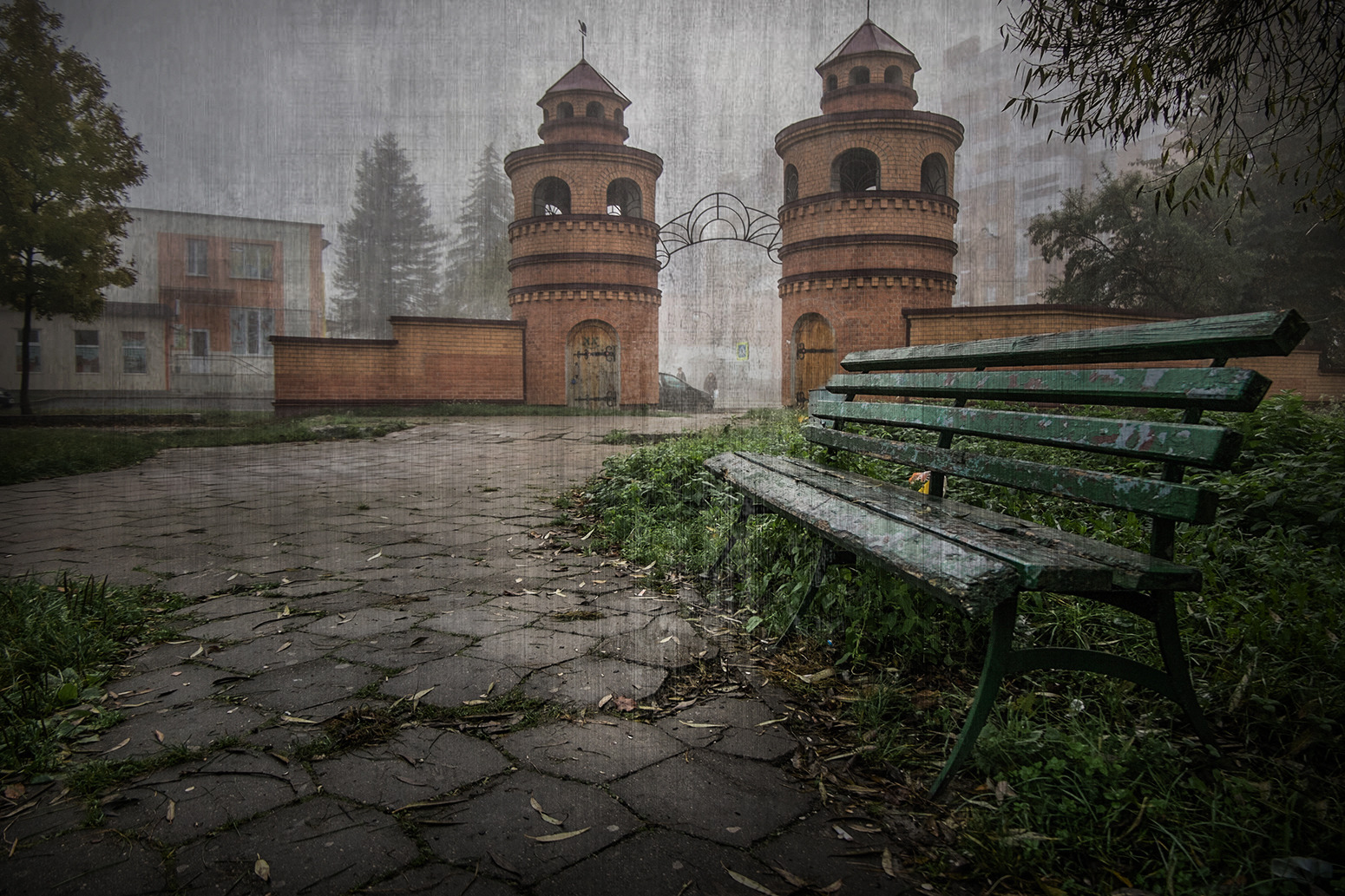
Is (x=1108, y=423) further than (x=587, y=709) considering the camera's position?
No

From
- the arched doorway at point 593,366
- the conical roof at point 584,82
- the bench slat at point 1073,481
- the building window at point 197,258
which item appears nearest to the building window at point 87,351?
the building window at point 197,258

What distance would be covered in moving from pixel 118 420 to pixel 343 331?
3010 cm

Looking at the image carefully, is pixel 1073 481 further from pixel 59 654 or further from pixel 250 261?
pixel 250 261

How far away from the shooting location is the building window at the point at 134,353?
92.5 ft

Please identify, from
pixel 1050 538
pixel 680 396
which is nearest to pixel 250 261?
pixel 680 396

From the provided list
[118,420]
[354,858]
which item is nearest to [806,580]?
[354,858]

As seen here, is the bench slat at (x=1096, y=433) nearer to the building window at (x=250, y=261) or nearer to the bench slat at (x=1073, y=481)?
the bench slat at (x=1073, y=481)

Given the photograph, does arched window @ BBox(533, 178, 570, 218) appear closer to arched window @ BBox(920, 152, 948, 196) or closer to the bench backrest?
arched window @ BBox(920, 152, 948, 196)

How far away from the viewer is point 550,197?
21641 mm

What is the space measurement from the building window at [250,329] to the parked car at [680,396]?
20.0m

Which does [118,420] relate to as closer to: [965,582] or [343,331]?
[965,582]

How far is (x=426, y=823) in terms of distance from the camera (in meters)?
1.52

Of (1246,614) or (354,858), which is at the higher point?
(1246,614)

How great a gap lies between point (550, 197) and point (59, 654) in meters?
21.2
